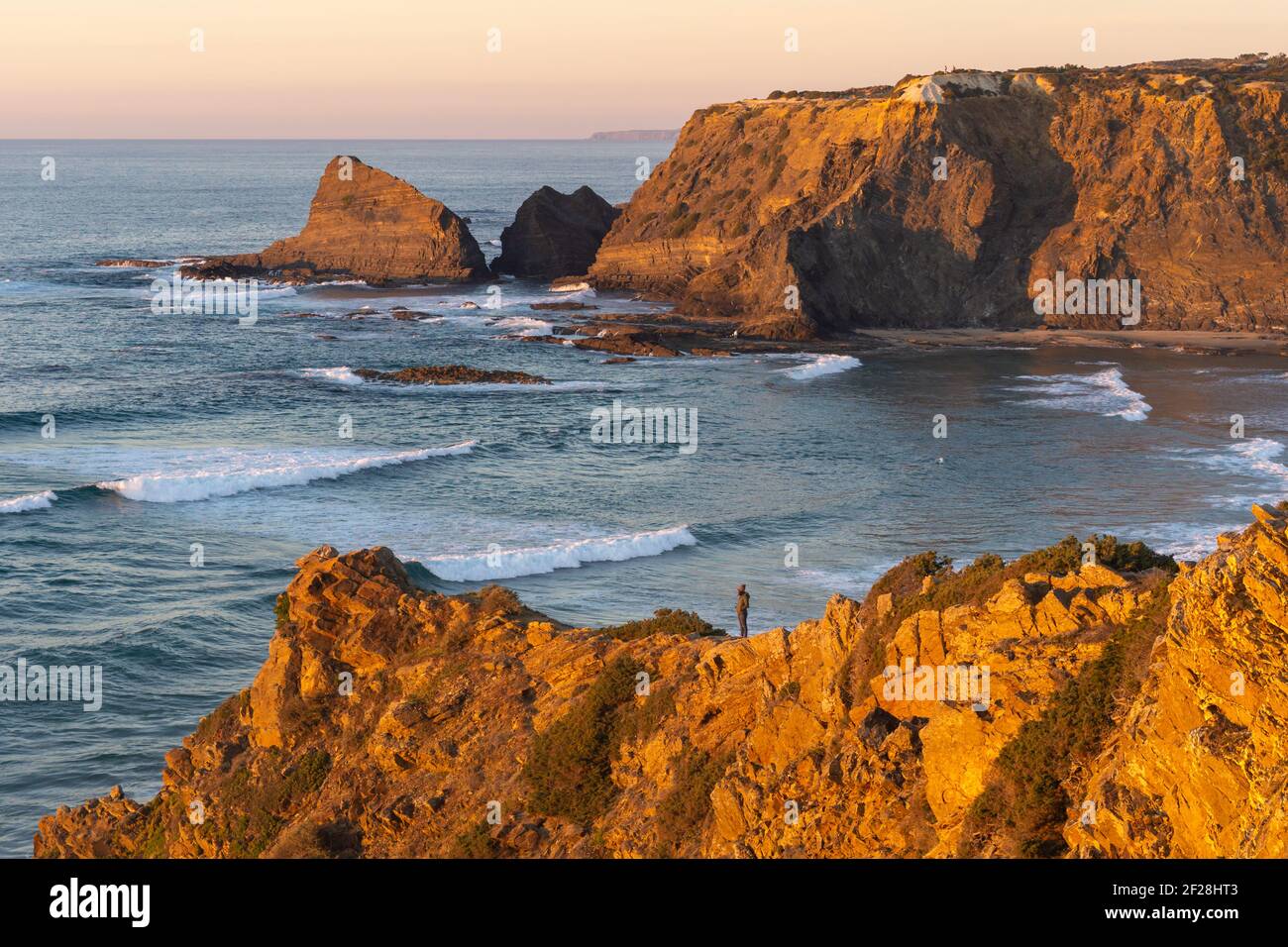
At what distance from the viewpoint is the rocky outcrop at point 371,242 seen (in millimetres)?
98188

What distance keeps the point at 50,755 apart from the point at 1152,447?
37.2m

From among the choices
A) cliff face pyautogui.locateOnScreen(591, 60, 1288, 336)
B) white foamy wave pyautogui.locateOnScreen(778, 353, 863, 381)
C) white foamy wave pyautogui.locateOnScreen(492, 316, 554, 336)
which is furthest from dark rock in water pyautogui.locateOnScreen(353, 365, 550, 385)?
cliff face pyautogui.locateOnScreen(591, 60, 1288, 336)

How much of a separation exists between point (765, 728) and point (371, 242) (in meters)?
89.9

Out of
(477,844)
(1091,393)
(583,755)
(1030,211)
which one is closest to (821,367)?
(1091,393)

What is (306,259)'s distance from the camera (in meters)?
102

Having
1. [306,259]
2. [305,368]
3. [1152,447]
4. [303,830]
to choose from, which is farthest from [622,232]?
[303,830]

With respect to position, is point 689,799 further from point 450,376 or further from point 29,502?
point 450,376

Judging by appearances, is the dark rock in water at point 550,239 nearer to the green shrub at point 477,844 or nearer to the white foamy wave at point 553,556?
the white foamy wave at point 553,556

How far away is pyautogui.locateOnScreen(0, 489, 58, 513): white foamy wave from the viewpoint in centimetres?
3988

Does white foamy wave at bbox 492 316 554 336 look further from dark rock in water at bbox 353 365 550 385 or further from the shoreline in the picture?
the shoreline

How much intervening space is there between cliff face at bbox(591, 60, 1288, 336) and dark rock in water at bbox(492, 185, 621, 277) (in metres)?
19.8

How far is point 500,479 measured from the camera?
45.6 metres

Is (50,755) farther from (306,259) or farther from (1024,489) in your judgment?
(306,259)

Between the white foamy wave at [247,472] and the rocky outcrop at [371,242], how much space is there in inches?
1967
